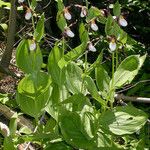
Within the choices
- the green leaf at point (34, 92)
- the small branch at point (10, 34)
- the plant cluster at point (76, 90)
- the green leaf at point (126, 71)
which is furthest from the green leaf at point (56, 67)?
the small branch at point (10, 34)

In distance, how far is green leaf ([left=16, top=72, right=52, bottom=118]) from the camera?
5.41ft

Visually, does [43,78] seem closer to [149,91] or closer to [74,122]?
[74,122]

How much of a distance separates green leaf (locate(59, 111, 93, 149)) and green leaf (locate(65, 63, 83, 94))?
0.14 meters

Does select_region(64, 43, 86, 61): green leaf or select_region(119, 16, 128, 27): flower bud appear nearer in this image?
select_region(119, 16, 128, 27): flower bud

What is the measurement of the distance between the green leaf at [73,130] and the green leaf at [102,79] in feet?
0.67

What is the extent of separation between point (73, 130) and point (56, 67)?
12.3 inches

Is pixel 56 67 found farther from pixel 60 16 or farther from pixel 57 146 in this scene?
pixel 57 146

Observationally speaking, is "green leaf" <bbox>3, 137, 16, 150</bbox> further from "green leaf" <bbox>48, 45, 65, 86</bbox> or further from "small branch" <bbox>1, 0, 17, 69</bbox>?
"small branch" <bbox>1, 0, 17, 69</bbox>

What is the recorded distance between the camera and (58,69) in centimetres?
186

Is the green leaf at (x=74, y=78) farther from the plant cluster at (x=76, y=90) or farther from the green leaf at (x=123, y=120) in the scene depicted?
the green leaf at (x=123, y=120)

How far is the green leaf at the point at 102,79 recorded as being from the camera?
1.86 metres

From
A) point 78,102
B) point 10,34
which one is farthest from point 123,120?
point 10,34

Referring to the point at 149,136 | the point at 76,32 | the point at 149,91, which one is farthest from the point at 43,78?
the point at 76,32

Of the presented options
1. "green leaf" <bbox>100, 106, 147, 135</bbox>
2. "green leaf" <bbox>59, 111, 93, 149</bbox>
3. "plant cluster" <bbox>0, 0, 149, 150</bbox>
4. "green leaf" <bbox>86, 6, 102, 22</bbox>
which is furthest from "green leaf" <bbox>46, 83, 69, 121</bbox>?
"green leaf" <bbox>86, 6, 102, 22</bbox>
